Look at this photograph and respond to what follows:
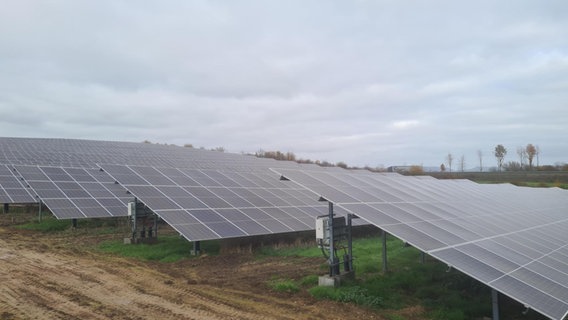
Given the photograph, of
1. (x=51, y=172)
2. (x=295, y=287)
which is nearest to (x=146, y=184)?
(x=295, y=287)

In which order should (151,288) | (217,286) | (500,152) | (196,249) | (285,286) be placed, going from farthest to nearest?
(500,152) → (196,249) → (217,286) → (285,286) → (151,288)

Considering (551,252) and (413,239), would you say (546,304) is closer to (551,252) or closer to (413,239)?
(413,239)

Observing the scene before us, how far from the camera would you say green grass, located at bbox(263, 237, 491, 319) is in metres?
11.0

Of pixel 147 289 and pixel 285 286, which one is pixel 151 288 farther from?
pixel 285 286

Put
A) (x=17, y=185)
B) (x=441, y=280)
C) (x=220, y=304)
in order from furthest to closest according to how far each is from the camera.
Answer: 1. (x=17, y=185)
2. (x=441, y=280)
3. (x=220, y=304)

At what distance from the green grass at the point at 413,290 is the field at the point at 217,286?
1.2 inches

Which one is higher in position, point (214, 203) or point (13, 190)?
point (13, 190)

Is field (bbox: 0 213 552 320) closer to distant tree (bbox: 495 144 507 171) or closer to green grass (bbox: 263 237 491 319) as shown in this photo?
green grass (bbox: 263 237 491 319)

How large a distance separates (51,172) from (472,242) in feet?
91.2

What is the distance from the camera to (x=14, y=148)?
54219 millimetres

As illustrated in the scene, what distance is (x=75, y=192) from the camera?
26.8m

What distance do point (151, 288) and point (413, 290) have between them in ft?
25.3

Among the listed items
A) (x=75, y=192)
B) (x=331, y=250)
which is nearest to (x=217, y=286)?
(x=331, y=250)

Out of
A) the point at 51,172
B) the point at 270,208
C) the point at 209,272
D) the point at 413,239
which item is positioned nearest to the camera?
the point at 413,239
